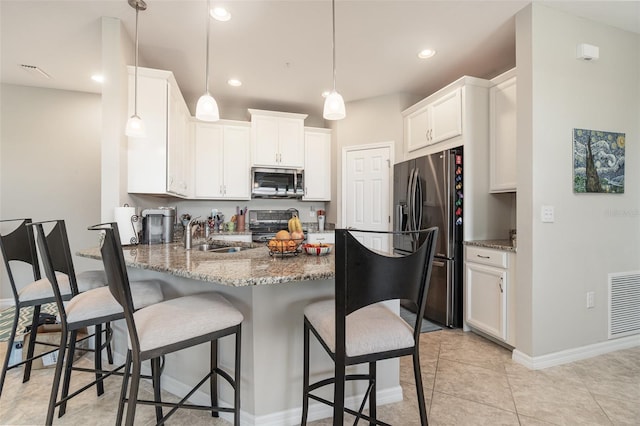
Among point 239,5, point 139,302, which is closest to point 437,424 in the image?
point 139,302

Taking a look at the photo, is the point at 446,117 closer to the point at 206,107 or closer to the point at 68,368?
the point at 206,107

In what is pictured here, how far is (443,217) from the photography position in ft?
9.53

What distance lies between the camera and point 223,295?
5.41 feet

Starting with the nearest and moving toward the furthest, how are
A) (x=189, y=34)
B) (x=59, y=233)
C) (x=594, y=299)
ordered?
1. (x=59, y=233)
2. (x=594, y=299)
3. (x=189, y=34)

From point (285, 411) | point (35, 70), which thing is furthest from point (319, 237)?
point (35, 70)

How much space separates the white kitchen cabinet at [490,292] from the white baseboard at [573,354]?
149 mm

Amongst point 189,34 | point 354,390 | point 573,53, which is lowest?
point 354,390

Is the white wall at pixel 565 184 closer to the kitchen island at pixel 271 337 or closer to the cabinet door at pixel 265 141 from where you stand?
the kitchen island at pixel 271 337

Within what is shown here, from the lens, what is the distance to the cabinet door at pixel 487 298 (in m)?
2.46

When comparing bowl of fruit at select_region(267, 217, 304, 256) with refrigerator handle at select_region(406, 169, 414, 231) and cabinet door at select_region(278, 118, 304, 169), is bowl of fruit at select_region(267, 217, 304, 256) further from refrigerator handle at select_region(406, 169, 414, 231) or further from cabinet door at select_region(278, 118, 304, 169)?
cabinet door at select_region(278, 118, 304, 169)

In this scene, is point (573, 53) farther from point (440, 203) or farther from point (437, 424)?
point (437, 424)

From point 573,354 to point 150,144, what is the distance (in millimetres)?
3827

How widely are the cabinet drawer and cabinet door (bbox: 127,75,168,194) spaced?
282 centimetres

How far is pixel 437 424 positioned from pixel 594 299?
1.80 metres
